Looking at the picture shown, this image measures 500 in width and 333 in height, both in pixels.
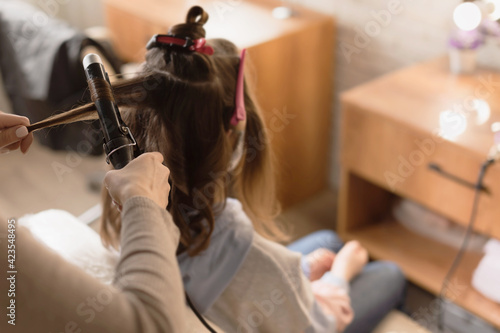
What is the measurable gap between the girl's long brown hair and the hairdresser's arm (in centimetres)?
16

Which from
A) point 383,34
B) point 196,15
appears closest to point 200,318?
point 196,15

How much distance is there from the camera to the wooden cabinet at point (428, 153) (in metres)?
1.29

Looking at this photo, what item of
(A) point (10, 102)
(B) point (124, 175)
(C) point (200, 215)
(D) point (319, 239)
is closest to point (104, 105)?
(B) point (124, 175)

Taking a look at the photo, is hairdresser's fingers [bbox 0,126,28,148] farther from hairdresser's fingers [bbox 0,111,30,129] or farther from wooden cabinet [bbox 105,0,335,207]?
wooden cabinet [bbox 105,0,335,207]

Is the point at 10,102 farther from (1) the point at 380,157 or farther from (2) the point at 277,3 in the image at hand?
(1) the point at 380,157

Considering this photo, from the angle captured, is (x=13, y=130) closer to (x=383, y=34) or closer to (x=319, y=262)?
(x=319, y=262)

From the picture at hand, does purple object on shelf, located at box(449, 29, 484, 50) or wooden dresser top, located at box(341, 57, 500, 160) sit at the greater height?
purple object on shelf, located at box(449, 29, 484, 50)

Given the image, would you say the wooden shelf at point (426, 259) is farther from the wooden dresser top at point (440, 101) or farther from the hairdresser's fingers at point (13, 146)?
the hairdresser's fingers at point (13, 146)

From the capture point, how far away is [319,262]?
1.32 m

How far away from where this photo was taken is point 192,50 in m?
0.76

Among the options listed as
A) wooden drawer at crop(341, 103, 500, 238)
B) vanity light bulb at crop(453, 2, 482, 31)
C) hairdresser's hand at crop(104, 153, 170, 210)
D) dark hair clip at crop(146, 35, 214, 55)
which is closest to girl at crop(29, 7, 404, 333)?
dark hair clip at crop(146, 35, 214, 55)

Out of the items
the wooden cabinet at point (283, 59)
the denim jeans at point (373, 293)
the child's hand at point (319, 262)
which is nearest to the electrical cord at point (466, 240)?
the denim jeans at point (373, 293)

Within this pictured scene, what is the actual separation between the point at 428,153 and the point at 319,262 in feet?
1.28

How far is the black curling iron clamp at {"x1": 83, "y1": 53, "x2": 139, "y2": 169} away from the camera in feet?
1.77
